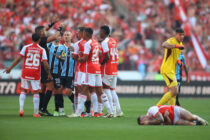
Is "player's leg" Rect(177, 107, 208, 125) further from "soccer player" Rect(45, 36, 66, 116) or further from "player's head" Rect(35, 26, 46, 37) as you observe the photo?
"player's head" Rect(35, 26, 46, 37)

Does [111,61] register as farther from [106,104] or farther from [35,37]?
[35,37]

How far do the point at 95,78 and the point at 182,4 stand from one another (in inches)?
721

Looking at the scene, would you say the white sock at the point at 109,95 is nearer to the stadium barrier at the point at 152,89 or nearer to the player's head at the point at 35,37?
the player's head at the point at 35,37

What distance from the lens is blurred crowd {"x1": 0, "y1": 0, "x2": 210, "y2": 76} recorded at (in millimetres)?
24562

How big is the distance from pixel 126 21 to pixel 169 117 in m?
19.1

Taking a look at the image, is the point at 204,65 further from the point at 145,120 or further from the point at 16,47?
the point at 145,120

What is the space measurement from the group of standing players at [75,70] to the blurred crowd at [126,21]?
33.1 ft

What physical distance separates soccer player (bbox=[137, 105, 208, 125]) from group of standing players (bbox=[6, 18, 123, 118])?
2337 mm

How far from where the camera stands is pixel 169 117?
971 cm

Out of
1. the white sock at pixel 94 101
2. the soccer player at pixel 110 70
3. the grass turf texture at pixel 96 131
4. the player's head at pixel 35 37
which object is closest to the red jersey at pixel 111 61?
the soccer player at pixel 110 70

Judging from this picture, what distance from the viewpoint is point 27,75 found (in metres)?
11.8

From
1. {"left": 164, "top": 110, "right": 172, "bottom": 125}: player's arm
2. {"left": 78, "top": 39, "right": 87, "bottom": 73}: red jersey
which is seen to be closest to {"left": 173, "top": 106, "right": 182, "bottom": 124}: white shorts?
{"left": 164, "top": 110, "right": 172, "bottom": 125}: player's arm

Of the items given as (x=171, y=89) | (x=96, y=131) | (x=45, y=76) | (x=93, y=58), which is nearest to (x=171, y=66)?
(x=171, y=89)

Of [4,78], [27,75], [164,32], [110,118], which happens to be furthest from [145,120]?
[164,32]
